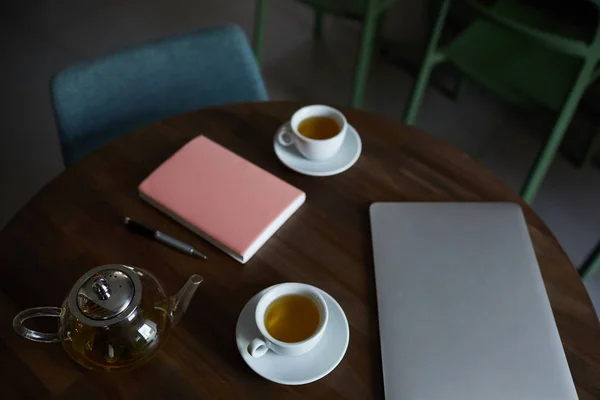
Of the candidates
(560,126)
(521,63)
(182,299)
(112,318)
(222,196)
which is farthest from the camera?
(521,63)

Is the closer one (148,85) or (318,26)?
(148,85)

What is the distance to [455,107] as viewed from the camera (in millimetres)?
2205

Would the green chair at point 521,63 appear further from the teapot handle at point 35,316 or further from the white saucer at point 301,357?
the teapot handle at point 35,316

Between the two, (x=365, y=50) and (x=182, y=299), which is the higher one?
(x=182, y=299)

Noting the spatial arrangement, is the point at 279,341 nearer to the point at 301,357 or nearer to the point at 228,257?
the point at 301,357

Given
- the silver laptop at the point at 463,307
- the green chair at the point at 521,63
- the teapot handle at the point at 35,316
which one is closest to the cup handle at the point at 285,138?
the silver laptop at the point at 463,307

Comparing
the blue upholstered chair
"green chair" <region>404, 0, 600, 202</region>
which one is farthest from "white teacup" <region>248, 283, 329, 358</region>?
"green chair" <region>404, 0, 600, 202</region>

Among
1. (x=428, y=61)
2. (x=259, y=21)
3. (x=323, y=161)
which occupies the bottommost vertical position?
(x=259, y=21)

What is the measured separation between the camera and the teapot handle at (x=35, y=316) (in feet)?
2.31

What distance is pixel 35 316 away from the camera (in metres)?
0.74

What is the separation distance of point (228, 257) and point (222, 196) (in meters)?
0.11

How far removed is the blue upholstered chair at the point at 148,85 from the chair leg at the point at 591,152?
128cm

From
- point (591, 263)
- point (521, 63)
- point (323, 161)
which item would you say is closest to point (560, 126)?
point (521, 63)

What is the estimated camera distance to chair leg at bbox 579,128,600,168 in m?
1.90
